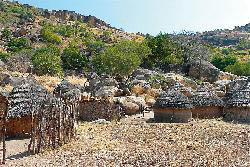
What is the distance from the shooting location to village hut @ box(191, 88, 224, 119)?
2386cm

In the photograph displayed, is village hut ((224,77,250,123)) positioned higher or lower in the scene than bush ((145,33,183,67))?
lower

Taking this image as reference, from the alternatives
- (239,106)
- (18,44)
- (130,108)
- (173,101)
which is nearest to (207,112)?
(239,106)

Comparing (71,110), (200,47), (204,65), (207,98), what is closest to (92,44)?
(200,47)

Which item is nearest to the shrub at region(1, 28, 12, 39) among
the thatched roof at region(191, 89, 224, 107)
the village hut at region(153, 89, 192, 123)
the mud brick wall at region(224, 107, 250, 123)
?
the thatched roof at region(191, 89, 224, 107)

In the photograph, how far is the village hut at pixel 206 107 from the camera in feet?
78.3

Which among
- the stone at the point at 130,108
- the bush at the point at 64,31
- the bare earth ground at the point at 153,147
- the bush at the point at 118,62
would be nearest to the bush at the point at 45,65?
the bush at the point at 118,62

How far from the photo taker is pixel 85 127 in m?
20.3

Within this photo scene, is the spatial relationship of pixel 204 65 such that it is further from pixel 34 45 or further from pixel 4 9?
pixel 4 9

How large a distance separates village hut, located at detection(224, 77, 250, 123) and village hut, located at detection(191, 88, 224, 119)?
1.99ft

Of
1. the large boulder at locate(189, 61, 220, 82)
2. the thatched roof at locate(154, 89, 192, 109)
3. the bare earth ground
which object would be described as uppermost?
the large boulder at locate(189, 61, 220, 82)

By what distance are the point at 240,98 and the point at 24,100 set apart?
38.8 ft

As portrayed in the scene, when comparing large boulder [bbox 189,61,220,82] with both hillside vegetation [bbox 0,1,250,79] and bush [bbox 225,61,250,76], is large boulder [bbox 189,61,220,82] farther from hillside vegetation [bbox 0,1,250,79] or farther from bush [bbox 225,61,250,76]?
bush [bbox 225,61,250,76]

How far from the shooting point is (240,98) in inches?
904

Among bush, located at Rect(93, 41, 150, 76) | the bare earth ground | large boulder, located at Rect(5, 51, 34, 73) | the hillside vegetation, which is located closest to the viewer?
the bare earth ground
